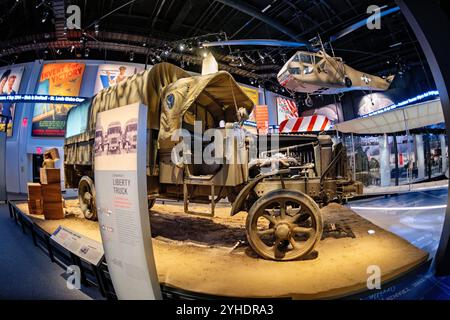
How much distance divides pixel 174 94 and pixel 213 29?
3995 mm

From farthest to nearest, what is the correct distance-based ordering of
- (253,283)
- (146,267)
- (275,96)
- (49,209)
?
1. (275,96)
2. (49,209)
3. (253,283)
4. (146,267)

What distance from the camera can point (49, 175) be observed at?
16.0ft

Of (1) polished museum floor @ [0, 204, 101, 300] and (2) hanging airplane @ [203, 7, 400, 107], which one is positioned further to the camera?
(2) hanging airplane @ [203, 7, 400, 107]

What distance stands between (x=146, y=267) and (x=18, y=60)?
12.9 meters

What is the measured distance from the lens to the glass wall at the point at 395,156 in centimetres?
775

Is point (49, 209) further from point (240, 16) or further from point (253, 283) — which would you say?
point (240, 16)

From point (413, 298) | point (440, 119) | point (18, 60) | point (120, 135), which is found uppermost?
point (18, 60)

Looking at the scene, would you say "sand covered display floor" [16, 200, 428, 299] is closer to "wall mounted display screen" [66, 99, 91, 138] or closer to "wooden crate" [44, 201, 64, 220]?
"wooden crate" [44, 201, 64, 220]

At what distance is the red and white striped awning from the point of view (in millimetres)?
8422

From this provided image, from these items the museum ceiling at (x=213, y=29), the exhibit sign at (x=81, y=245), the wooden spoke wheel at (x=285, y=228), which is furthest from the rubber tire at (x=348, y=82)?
the exhibit sign at (x=81, y=245)

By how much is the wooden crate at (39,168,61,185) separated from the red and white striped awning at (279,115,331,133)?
7381 millimetres

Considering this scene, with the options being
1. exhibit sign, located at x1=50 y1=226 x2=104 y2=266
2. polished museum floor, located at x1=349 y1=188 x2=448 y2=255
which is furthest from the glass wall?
exhibit sign, located at x1=50 y1=226 x2=104 y2=266

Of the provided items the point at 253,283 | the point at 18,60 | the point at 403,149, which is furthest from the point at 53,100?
the point at 403,149

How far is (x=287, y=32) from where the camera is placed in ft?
21.0
